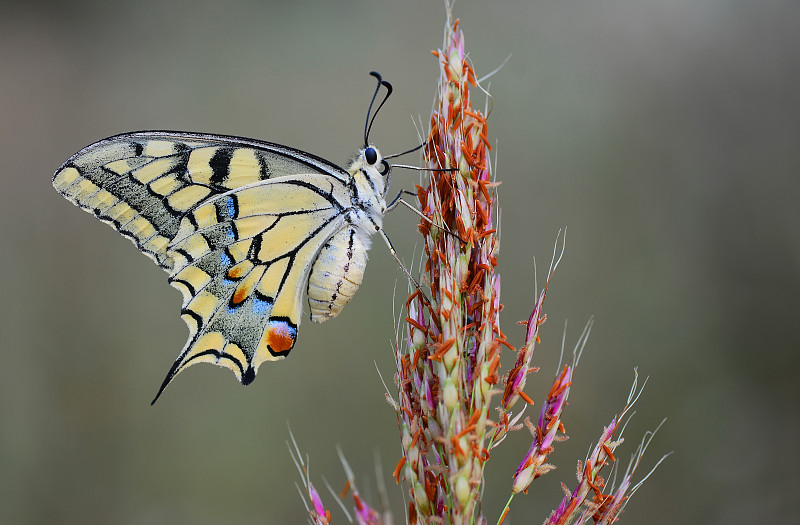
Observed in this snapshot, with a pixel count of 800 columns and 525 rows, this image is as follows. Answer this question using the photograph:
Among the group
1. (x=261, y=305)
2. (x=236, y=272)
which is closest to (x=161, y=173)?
(x=236, y=272)

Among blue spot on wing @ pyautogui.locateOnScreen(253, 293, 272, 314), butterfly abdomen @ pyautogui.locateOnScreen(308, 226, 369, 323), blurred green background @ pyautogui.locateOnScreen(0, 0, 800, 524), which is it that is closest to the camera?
butterfly abdomen @ pyautogui.locateOnScreen(308, 226, 369, 323)

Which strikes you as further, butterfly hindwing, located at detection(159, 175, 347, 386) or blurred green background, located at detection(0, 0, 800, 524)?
blurred green background, located at detection(0, 0, 800, 524)

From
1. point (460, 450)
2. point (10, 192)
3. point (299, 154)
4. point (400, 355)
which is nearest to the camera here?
point (460, 450)

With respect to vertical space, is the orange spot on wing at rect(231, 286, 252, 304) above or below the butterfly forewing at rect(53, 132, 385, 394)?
below

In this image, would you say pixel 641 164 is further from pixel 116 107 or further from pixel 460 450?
pixel 116 107

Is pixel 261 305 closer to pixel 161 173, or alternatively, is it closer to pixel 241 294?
pixel 241 294

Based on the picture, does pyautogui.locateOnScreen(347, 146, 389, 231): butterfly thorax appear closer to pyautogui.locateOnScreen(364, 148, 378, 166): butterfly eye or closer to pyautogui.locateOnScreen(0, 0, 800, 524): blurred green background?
pyautogui.locateOnScreen(364, 148, 378, 166): butterfly eye

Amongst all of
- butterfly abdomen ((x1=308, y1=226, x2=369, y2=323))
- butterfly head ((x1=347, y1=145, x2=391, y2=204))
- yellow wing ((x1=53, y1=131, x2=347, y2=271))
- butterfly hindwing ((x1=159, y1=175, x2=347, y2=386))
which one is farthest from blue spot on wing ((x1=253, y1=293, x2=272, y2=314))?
butterfly head ((x1=347, y1=145, x2=391, y2=204))

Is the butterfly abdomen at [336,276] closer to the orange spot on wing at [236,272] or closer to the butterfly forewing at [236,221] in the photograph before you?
Answer: the butterfly forewing at [236,221]

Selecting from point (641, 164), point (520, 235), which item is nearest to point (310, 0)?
point (520, 235)
